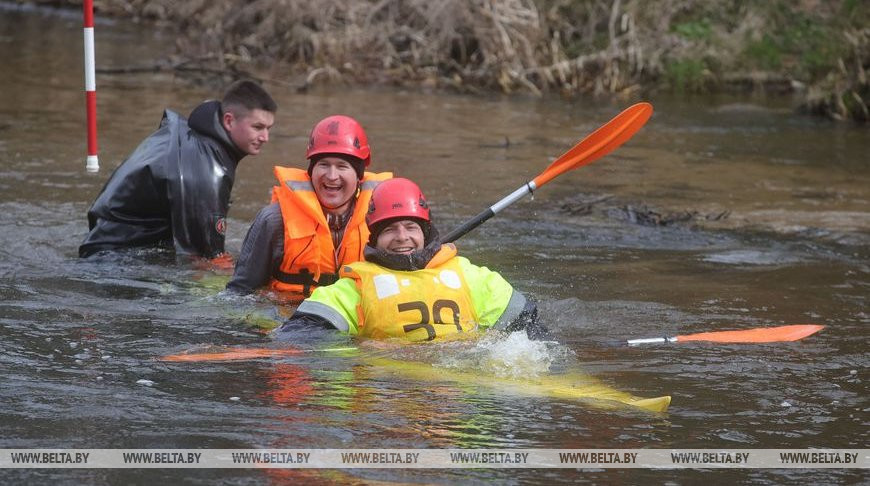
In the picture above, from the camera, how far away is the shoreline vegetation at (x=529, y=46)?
16.9 m

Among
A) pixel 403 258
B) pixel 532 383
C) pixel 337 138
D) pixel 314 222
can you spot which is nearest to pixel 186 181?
pixel 314 222

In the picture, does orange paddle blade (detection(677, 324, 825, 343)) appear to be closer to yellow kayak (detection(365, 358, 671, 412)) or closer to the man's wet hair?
yellow kayak (detection(365, 358, 671, 412))

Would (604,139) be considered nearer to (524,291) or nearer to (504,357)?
(524,291)

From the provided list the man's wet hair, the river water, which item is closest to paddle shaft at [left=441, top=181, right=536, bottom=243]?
the river water

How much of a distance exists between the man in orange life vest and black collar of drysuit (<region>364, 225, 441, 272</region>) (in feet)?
3.00

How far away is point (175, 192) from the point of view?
7.66 meters

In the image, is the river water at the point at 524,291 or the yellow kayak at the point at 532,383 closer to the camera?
the river water at the point at 524,291

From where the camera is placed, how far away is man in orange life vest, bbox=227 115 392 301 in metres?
6.79

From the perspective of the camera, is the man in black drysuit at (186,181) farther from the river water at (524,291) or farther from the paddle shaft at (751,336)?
the paddle shaft at (751,336)

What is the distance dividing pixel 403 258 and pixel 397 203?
0.25m

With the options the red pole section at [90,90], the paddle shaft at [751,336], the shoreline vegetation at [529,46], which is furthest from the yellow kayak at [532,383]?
the shoreline vegetation at [529,46]

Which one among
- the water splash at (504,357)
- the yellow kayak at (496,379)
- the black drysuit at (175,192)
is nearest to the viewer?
the yellow kayak at (496,379)

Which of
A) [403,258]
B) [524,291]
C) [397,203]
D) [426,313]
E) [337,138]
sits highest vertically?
[337,138]

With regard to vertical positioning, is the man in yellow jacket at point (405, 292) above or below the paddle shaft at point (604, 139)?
below
